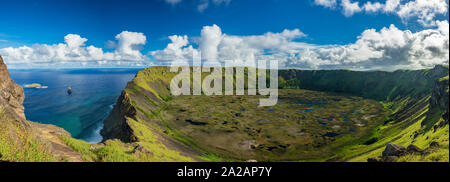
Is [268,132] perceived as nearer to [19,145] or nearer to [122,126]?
[122,126]

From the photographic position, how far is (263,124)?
148 meters

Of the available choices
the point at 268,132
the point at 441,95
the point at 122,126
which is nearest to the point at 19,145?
the point at 122,126

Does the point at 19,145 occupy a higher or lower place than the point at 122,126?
higher

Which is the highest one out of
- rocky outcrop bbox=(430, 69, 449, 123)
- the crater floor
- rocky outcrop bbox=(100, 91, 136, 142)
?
rocky outcrop bbox=(430, 69, 449, 123)

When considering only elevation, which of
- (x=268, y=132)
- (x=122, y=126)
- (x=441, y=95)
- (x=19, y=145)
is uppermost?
(x=19, y=145)

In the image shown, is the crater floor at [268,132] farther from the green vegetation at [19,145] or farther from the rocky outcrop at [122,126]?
the green vegetation at [19,145]

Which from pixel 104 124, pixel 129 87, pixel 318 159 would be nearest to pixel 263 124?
pixel 318 159

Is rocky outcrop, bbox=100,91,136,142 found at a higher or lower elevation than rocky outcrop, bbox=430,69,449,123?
lower

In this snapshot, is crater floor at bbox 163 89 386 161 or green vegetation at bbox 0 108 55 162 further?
→ crater floor at bbox 163 89 386 161

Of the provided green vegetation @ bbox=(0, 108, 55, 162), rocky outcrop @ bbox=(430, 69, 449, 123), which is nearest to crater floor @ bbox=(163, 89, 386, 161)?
rocky outcrop @ bbox=(430, 69, 449, 123)

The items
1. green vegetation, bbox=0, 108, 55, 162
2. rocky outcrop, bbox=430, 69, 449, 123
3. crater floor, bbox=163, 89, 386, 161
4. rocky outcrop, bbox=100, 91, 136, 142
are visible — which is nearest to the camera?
green vegetation, bbox=0, 108, 55, 162

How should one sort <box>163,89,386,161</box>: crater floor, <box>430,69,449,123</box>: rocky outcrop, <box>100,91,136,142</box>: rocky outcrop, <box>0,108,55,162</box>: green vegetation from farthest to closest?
<box>430,69,449,123</box>: rocky outcrop < <box>163,89,386,161</box>: crater floor < <box>100,91,136,142</box>: rocky outcrop < <box>0,108,55,162</box>: green vegetation

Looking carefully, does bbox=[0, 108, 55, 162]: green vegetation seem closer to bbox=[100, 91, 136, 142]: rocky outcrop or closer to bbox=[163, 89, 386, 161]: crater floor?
bbox=[100, 91, 136, 142]: rocky outcrop
